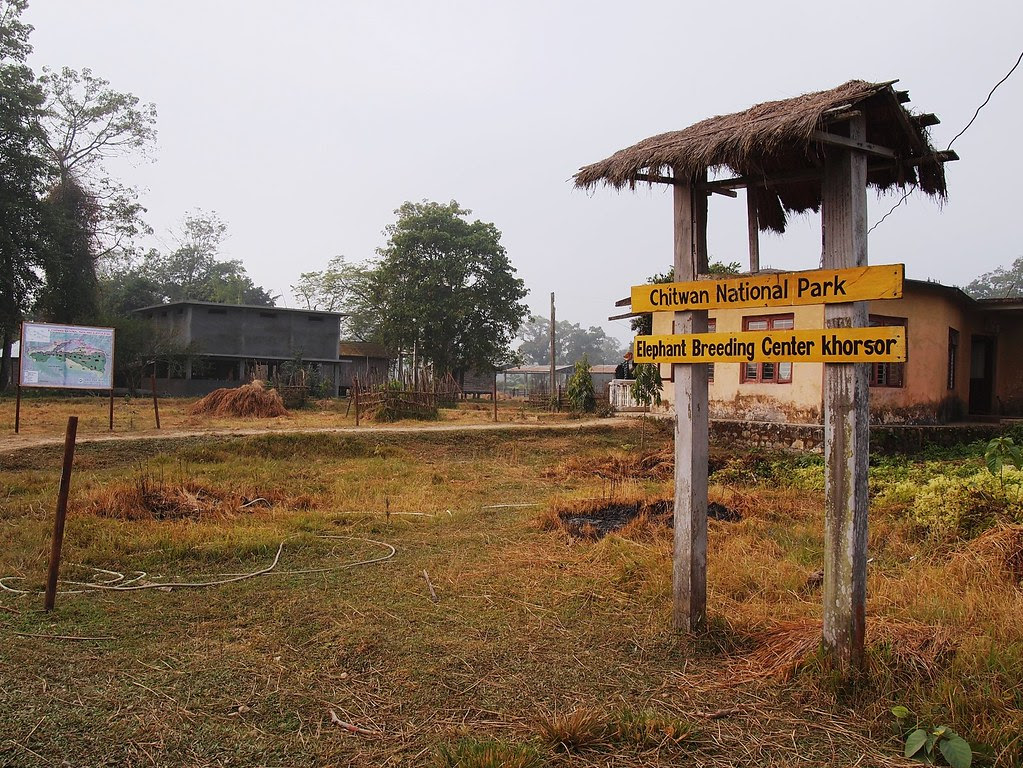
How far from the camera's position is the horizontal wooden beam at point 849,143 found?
4.00 meters

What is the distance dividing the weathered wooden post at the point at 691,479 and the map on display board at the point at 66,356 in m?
14.3

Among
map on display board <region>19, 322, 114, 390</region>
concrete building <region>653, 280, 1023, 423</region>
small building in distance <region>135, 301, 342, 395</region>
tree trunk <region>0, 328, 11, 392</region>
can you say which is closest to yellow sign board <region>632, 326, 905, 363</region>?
concrete building <region>653, 280, 1023, 423</region>

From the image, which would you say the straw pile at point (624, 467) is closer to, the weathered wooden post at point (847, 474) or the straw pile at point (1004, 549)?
the straw pile at point (1004, 549)

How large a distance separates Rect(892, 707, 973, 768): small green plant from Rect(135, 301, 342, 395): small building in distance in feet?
106

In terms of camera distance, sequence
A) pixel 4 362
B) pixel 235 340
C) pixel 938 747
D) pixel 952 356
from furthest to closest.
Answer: pixel 235 340 → pixel 4 362 → pixel 952 356 → pixel 938 747

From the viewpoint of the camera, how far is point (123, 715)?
142 inches

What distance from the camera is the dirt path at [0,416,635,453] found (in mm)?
13842

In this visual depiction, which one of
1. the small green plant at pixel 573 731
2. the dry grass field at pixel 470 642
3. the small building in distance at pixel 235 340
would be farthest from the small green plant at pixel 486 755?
the small building in distance at pixel 235 340

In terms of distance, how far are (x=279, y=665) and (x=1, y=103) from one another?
1283 inches

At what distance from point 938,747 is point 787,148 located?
131 inches

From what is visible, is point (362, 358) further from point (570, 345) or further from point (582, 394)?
point (570, 345)

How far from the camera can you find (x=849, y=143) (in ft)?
13.6

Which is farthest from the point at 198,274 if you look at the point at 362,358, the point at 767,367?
the point at 767,367

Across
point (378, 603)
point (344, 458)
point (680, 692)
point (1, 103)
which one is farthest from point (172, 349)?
point (680, 692)
